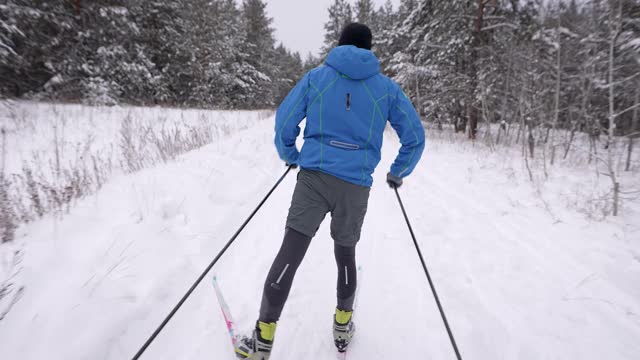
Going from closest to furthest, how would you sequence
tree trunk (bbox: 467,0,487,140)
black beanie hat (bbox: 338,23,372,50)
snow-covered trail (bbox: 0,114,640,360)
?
1. black beanie hat (bbox: 338,23,372,50)
2. snow-covered trail (bbox: 0,114,640,360)
3. tree trunk (bbox: 467,0,487,140)

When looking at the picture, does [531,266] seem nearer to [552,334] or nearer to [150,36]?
[552,334]

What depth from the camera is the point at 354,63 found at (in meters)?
1.78

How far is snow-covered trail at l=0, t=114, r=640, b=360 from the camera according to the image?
2.11 metres

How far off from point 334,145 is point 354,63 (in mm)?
539

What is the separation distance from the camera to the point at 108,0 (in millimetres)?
11570

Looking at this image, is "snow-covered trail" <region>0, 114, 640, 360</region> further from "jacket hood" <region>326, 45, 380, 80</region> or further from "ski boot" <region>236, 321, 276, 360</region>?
"jacket hood" <region>326, 45, 380, 80</region>

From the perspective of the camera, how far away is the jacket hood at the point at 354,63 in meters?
1.78

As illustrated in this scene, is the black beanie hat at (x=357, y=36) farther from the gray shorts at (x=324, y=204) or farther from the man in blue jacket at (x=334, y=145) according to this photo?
the gray shorts at (x=324, y=204)

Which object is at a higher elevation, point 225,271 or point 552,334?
point 225,271

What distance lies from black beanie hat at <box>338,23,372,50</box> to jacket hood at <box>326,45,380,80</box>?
0.17m

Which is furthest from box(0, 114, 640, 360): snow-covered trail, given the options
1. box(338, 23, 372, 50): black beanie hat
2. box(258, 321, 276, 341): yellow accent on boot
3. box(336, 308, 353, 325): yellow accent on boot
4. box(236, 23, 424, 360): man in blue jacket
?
box(338, 23, 372, 50): black beanie hat

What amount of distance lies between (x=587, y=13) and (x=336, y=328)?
8.58 m

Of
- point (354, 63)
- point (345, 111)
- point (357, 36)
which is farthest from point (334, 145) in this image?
point (357, 36)

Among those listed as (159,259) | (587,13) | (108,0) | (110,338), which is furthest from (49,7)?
(587,13)
